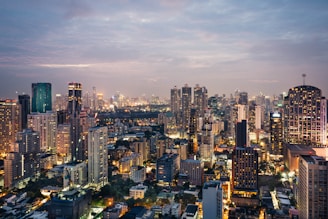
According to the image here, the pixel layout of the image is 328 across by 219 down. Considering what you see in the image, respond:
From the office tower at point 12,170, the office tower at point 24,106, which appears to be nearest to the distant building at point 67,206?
the office tower at point 12,170

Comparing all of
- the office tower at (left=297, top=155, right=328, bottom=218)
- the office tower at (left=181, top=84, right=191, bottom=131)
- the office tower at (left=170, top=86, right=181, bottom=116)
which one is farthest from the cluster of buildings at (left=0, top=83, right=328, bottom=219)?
the office tower at (left=170, top=86, right=181, bottom=116)

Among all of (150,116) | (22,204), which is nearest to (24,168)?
(22,204)

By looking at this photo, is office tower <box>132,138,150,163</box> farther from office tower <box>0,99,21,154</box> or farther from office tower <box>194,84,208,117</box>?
office tower <box>194,84,208,117</box>

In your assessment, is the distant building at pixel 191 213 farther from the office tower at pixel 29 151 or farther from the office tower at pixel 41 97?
the office tower at pixel 41 97

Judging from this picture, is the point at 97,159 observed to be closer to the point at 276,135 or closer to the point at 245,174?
the point at 245,174

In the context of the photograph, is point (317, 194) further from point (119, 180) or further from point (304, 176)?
point (119, 180)

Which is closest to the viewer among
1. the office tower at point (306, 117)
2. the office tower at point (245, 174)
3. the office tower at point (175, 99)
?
the office tower at point (245, 174)
